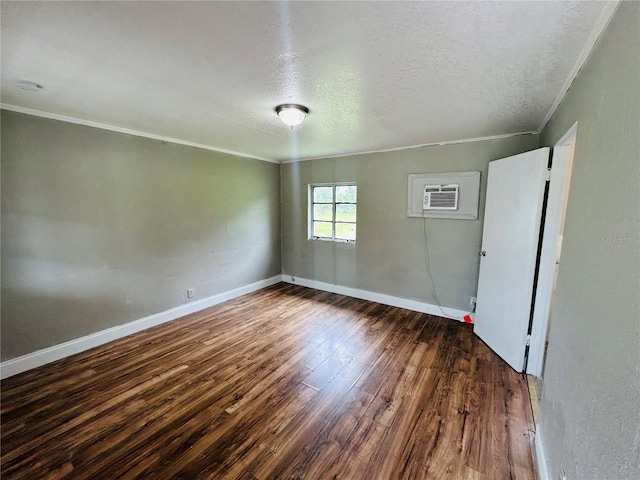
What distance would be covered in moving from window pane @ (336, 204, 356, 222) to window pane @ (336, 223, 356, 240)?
8cm

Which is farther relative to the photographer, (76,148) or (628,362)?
(76,148)

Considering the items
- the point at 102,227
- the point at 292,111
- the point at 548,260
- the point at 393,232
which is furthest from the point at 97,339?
the point at 548,260

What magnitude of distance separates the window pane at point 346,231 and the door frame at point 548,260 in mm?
2456

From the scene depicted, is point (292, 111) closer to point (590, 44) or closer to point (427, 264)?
point (590, 44)

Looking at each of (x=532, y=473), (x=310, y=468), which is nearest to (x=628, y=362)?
(x=532, y=473)

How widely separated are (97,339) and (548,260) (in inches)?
175

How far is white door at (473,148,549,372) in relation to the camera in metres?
2.27

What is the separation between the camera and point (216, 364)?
2.46m

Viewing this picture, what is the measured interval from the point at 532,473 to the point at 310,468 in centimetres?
126

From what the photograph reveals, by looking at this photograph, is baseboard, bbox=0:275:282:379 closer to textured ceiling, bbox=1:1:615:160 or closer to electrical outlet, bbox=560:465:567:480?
textured ceiling, bbox=1:1:615:160

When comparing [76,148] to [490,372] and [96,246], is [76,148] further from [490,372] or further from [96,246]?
[490,372]

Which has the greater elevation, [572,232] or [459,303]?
[572,232]

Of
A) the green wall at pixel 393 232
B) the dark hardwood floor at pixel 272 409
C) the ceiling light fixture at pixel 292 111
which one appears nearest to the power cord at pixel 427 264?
the green wall at pixel 393 232

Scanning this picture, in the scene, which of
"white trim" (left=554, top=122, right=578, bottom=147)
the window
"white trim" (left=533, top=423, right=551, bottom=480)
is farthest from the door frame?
the window
